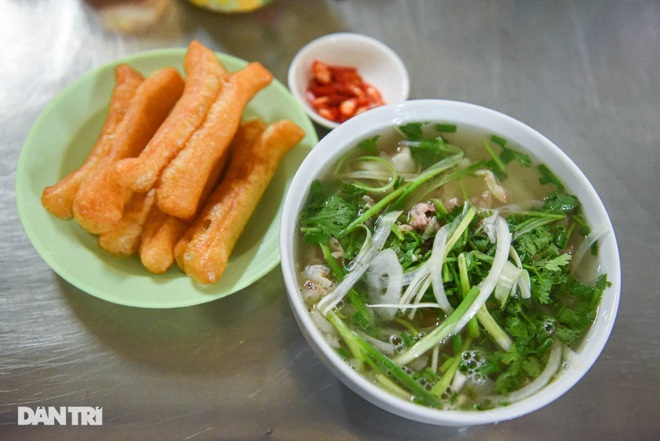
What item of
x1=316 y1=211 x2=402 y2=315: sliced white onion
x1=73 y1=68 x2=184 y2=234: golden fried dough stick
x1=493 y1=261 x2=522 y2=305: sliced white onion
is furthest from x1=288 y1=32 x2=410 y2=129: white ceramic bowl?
x1=493 y1=261 x2=522 y2=305: sliced white onion

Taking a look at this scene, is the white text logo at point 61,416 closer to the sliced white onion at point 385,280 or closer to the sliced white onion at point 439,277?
the sliced white onion at point 385,280

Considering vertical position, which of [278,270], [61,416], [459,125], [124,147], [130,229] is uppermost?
[459,125]

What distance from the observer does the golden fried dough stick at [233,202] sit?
3.86 feet

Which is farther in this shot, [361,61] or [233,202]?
[361,61]

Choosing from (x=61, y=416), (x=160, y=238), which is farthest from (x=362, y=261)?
(x=61, y=416)

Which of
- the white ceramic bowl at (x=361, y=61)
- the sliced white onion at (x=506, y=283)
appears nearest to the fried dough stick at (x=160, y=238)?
the white ceramic bowl at (x=361, y=61)

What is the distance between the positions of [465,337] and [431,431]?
336mm

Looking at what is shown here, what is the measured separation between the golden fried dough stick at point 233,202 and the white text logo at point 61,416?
14.9 inches

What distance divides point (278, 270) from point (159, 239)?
31 centimetres

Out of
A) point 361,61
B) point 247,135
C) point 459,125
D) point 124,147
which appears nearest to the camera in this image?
point 459,125

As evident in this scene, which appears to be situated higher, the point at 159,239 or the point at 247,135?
the point at 247,135

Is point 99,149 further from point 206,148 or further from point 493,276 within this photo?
point 493,276

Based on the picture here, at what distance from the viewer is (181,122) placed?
4.17 ft

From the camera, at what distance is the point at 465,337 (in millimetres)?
1008
